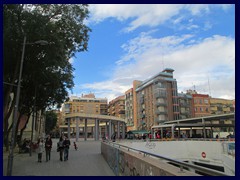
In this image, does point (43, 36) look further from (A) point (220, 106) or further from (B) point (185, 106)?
(A) point (220, 106)

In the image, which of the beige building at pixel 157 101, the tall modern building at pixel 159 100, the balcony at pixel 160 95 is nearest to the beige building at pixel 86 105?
the beige building at pixel 157 101

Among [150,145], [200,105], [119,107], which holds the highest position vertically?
[200,105]

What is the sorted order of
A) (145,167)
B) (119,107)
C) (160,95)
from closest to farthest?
(145,167) → (160,95) → (119,107)

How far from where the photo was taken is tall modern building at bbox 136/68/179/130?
80500mm

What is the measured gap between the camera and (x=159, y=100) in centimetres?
8038

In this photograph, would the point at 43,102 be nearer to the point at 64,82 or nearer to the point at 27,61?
the point at 64,82

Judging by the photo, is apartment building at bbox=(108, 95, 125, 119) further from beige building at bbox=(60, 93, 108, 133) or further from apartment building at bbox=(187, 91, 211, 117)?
apartment building at bbox=(187, 91, 211, 117)

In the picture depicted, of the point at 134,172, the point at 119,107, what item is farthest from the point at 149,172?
the point at 119,107

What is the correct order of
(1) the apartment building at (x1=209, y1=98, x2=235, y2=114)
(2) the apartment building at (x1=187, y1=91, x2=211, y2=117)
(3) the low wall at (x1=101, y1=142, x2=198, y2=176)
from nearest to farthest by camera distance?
1. (3) the low wall at (x1=101, y1=142, x2=198, y2=176)
2. (2) the apartment building at (x1=187, y1=91, x2=211, y2=117)
3. (1) the apartment building at (x1=209, y1=98, x2=235, y2=114)

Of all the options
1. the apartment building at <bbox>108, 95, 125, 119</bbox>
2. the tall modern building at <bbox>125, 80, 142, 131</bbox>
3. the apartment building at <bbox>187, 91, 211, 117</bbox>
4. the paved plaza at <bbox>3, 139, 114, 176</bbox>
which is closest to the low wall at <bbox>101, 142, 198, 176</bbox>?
the paved plaza at <bbox>3, 139, 114, 176</bbox>

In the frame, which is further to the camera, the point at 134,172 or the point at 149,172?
the point at 134,172

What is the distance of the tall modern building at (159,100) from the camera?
80500 millimetres

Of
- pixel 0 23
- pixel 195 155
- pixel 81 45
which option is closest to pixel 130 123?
pixel 195 155

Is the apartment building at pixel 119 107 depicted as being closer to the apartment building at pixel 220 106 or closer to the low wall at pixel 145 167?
the apartment building at pixel 220 106
